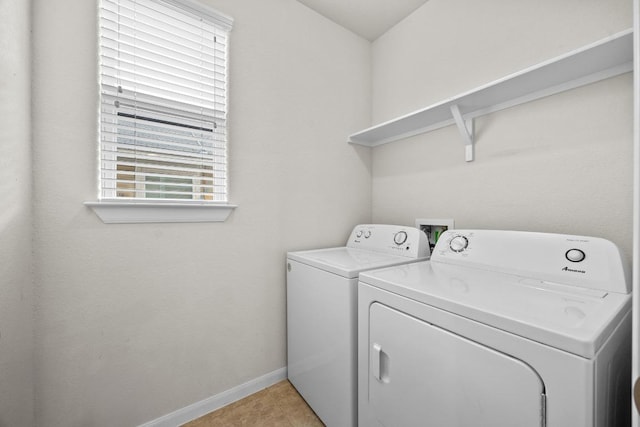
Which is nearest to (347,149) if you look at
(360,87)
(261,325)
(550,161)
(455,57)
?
(360,87)

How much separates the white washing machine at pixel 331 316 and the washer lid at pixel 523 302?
0.19m

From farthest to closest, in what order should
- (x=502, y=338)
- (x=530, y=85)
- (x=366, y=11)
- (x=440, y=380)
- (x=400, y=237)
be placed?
(x=366, y=11) < (x=400, y=237) < (x=530, y=85) < (x=440, y=380) < (x=502, y=338)

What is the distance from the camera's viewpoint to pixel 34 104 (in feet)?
3.53

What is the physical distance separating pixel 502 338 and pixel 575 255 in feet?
1.94

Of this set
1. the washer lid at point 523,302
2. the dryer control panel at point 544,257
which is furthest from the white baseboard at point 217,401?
the dryer control panel at point 544,257

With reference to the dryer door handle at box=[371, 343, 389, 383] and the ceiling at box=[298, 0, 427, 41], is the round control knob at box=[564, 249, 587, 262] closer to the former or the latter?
the dryer door handle at box=[371, 343, 389, 383]

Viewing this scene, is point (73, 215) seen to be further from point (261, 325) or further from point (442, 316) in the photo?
point (442, 316)

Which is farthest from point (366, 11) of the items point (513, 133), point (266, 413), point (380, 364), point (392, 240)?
point (266, 413)

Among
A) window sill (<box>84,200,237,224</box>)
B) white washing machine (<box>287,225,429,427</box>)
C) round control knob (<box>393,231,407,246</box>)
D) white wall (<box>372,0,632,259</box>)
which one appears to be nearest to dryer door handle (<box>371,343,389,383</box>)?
white washing machine (<box>287,225,429,427</box>)

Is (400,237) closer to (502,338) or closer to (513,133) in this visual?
(513,133)

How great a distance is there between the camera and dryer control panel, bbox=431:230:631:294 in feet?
2.93

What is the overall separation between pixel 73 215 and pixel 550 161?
7.29 feet

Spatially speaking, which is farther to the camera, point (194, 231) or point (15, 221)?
point (194, 231)

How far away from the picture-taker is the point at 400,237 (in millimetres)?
1626
